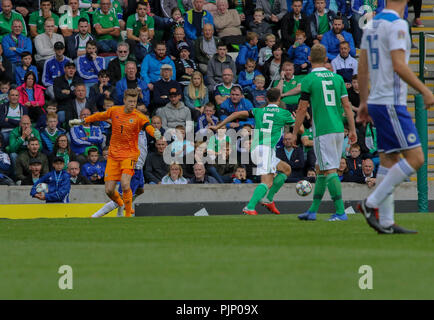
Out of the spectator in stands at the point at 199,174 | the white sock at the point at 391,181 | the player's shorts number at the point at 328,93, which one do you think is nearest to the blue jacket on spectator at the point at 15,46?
the spectator in stands at the point at 199,174

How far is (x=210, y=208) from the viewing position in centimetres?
1820

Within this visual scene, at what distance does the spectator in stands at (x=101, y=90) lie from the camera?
20.6 meters

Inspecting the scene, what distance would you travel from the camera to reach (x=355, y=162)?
20.0 meters

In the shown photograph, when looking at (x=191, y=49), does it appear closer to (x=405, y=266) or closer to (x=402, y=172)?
(x=402, y=172)

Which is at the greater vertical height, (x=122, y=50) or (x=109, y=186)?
(x=122, y=50)

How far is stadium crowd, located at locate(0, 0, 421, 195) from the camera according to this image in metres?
19.8

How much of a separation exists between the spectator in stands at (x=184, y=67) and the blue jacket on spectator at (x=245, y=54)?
3.75 feet

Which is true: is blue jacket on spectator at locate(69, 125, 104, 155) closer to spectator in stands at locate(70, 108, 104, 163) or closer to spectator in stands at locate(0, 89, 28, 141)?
spectator in stands at locate(70, 108, 104, 163)

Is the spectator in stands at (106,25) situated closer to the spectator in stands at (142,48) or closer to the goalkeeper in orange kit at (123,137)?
the spectator in stands at (142,48)

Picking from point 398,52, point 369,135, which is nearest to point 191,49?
point 369,135

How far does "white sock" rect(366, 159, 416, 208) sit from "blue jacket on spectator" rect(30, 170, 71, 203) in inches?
395

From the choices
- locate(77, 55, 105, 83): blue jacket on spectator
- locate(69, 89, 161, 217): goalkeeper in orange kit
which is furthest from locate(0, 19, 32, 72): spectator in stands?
locate(69, 89, 161, 217): goalkeeper in orange kit

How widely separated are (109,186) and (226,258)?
8852 mm
